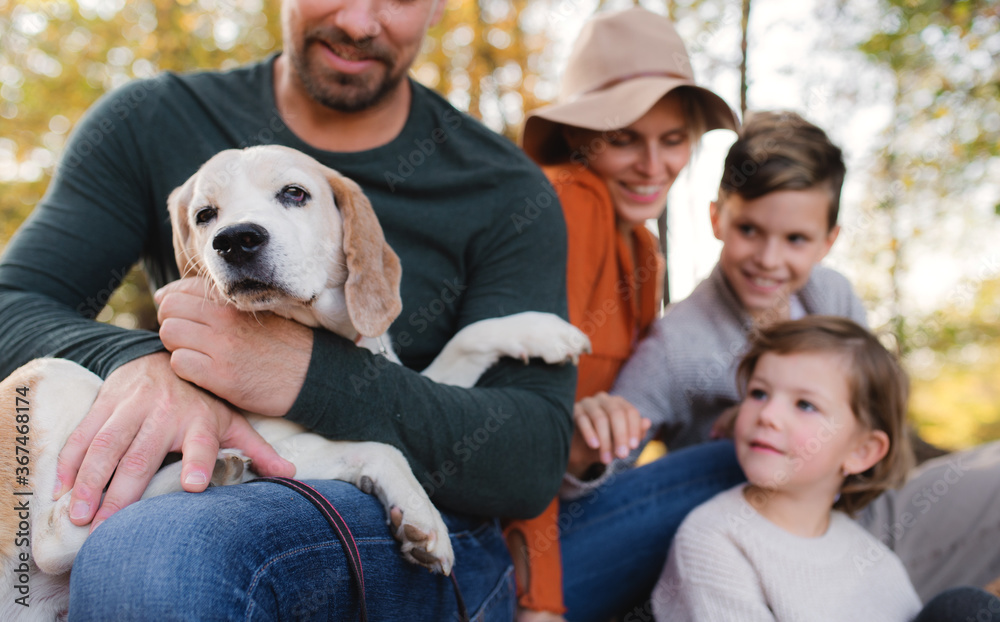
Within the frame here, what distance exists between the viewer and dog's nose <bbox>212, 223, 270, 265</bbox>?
1.64 meters

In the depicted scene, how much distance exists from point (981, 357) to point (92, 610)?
1411 cm

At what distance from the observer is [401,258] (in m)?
2.35

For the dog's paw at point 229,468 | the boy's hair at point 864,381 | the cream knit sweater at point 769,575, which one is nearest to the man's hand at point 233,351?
the dog's paw at point 229,468

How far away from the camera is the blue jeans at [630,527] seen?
2639mm

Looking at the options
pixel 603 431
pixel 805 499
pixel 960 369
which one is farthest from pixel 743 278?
pixel 960 369

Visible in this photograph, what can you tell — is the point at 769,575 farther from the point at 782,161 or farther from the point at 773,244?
the point at 782,161

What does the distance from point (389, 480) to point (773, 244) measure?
210 cm

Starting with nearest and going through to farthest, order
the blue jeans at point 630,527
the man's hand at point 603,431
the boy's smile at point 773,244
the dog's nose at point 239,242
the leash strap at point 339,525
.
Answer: the leash strap at point 339,525, the dog's nose at point 239,242, the man's hand at point 603,431, the blue jeans at point 630,527, the boy's smile at point 773,244

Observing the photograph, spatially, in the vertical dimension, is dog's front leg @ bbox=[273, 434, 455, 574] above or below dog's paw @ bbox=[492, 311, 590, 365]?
below

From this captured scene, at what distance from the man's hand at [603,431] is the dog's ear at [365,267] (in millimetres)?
886

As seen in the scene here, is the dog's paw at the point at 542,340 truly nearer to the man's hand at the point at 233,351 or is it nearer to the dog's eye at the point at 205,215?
the man's hand at the point at 233,351

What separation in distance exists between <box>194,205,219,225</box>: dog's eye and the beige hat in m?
1.56

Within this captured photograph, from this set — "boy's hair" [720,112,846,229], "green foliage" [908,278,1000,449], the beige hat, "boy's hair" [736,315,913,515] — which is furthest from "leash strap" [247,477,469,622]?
"green foliage" [908,278,1000,449]

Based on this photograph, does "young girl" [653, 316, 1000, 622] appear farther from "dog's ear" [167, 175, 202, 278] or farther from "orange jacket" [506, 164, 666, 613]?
"dog's ear" [167, 175, 202, 278]
